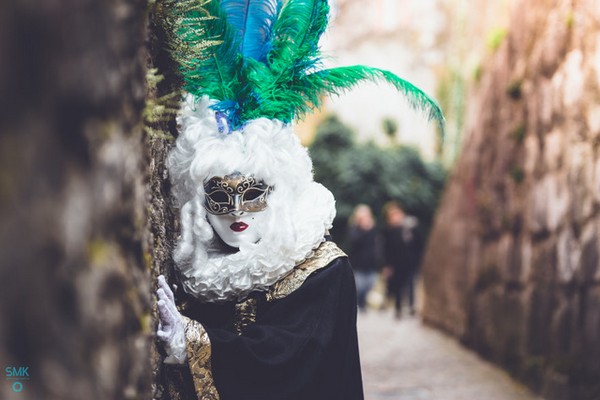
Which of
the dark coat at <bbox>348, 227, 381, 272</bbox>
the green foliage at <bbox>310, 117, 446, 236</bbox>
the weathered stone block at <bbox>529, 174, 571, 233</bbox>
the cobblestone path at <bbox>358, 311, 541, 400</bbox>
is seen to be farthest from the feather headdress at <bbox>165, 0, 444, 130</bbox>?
the green foliage at <bbox>310, 117, 446, 236</bbox>

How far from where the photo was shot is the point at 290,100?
254 cm

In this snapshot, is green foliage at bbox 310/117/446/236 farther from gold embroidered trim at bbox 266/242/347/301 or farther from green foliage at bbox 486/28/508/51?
gold embroidered trim at bbox 266/242/347/301

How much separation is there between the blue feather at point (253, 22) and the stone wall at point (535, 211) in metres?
3.65

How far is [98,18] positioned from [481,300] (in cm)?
720

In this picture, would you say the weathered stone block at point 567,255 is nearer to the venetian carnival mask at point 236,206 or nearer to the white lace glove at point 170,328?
the venetian carnival mask at point 236,206

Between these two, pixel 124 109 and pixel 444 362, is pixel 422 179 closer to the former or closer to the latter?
pixel 444 362

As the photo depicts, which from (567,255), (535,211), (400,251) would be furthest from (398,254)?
(567,255)

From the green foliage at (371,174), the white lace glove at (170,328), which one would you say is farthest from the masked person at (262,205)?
the green foliage at (371,174)

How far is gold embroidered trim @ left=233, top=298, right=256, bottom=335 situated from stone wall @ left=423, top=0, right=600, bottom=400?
12.1 ft

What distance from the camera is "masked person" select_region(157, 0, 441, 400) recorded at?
2.33m

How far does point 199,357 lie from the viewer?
219cm

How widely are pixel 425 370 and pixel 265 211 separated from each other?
5.43 metres

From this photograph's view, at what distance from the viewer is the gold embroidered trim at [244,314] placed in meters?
2.44

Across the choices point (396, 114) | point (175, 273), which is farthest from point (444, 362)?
point (396, 114)
